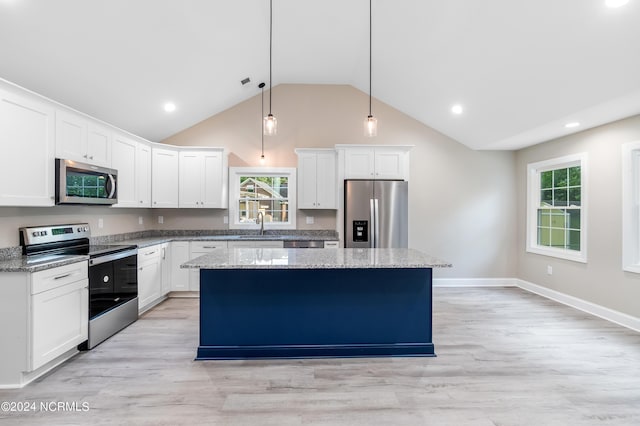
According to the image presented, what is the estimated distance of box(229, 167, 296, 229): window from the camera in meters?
5.39

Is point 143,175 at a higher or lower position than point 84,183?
higher

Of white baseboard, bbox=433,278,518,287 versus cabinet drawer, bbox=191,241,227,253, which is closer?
cabinet drawer, bbox=191,241,227,253

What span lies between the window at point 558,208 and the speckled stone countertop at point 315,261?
292 centimetres

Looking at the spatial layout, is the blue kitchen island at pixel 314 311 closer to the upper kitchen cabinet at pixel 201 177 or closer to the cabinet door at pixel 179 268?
the cabinet door at pixel 179 268

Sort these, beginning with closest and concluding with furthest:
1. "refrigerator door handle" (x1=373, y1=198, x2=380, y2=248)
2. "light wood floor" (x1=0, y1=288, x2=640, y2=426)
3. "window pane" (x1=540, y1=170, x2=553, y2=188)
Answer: "light wood floor" (x1=0, y1=288, x2=640, y2=426)
"refrigerator door handle" (x1=373, y1=198, x2=380, y2=248)
"window pane" (x1=540, y1=170, x2=553, y2=188)

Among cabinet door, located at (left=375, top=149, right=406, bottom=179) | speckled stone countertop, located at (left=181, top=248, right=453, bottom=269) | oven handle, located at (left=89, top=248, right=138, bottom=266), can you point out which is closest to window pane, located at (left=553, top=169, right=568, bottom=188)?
cabinet door, located at (left=375, top=149, right=406, bottom=179)

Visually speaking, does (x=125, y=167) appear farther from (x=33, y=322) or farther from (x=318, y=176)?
(x=318, y=176)

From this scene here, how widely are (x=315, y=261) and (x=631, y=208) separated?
3737mm

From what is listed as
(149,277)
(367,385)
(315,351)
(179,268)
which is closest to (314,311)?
(315,351)

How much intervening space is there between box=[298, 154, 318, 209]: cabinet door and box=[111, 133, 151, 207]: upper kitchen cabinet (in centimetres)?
223

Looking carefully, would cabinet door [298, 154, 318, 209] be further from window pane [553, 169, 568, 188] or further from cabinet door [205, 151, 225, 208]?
window pane [553, 169, 568, 188]

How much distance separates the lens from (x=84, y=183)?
3.28 meters

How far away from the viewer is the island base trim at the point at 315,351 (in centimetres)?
283

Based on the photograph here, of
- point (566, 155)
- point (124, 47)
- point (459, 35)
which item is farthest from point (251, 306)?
point (566, 155)
